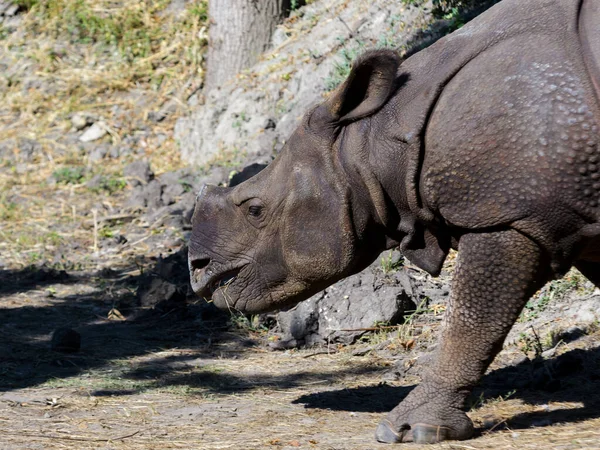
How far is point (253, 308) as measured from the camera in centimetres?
525

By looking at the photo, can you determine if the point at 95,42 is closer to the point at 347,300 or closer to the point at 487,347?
the point at 347,300

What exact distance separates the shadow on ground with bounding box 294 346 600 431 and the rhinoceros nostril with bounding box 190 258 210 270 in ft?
3.53

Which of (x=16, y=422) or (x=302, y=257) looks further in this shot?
(x=16, y=422)

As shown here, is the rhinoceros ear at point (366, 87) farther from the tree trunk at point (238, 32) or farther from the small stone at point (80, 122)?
the small stone at point (80, 122)

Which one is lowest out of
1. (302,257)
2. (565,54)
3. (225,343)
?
(225,343)

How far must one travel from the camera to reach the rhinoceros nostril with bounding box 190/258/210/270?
525 cm

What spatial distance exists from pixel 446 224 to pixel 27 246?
7.11 m

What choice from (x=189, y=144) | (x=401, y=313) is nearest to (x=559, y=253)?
(x=401, y=313)

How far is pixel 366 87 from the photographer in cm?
483

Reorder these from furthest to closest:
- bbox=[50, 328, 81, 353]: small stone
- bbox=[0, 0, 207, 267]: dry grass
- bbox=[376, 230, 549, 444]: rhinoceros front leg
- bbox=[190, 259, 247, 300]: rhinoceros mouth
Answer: bbox=[0, 0, 207, 267]: dry grass → bbox=[50, 328, 81, 353]: small stone → bbox=[190, 259, 247, 300]: rhinoceros mouth → bbox=[376, 230, 549, 444]: rhinoceros front leg

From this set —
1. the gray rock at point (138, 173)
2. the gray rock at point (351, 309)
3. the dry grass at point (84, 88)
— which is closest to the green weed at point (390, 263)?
the gray rock at point (351, 309)

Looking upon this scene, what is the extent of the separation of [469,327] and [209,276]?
1.52 meters

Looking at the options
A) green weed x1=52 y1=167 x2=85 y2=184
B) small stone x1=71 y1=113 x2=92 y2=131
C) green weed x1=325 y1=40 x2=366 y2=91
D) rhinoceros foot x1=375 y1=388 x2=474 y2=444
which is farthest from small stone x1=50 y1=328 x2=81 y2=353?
small stone x1=71 y1=113 x2=92 y2=131

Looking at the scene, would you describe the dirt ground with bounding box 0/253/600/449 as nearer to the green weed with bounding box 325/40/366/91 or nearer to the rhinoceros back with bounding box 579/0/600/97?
the rhinoceros back with bounding box 579/0/600/97
